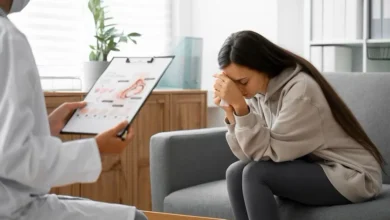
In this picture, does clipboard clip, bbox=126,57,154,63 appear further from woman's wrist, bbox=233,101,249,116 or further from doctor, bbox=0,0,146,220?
woman's wrist, bbox=233,101,249,116

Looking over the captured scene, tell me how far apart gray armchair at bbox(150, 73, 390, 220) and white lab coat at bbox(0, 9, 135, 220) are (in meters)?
0.98

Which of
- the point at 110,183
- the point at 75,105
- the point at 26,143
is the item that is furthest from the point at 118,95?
the point at 110,183

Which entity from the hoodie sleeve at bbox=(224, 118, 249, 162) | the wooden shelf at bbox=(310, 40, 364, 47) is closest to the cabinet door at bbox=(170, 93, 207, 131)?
the wooden shelf at bbox=(310, 40, 364, 47)

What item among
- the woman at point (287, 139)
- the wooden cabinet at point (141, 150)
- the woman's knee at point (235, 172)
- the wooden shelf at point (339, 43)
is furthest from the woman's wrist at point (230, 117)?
the wooden shelf at point (339, 43)

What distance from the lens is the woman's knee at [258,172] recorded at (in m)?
2.02

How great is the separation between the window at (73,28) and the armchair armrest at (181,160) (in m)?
1.13

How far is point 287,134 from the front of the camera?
2.05 m

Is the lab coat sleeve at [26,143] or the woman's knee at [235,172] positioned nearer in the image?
the lab coat sleeve at [26,143]

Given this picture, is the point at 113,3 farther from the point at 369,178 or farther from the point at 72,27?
the point at 369,178

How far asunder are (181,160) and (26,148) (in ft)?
4.25

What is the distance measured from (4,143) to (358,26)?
235cm

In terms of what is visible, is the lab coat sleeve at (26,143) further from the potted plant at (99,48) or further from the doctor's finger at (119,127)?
the potted plant at (99,48)

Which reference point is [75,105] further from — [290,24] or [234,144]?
[290,24]

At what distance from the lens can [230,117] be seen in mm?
2176
